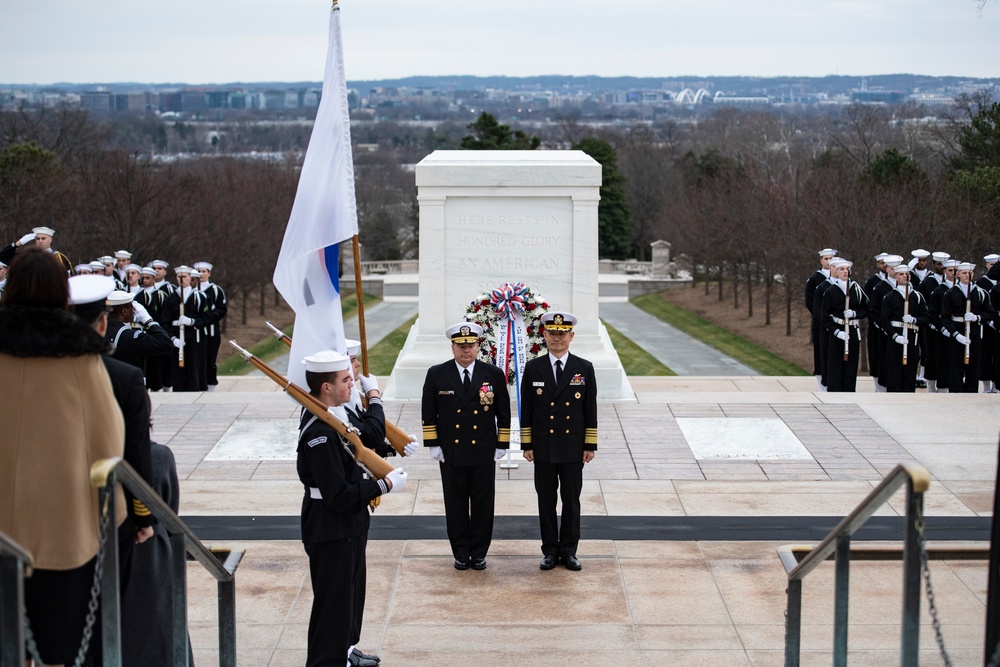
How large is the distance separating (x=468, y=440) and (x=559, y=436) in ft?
1.97

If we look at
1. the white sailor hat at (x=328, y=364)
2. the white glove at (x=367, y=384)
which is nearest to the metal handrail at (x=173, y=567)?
the white sailor hat at (x=328, y=364)

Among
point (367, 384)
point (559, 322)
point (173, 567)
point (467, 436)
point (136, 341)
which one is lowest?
point (467, 436)

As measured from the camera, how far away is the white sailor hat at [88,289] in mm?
4938

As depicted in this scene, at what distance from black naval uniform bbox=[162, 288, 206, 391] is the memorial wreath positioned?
17.8 feet

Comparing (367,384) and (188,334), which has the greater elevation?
(367,384)

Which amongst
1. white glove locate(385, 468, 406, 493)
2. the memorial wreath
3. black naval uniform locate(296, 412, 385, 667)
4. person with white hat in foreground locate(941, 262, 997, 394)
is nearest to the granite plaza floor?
black naval uniform locate(296, 412, 385, 667)

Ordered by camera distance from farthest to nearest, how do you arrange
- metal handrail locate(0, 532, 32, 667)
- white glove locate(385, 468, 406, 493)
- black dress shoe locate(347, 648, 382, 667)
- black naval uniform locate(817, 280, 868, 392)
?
black naval uniform locate(817, 280, 868, 392)
black dress shoe locate(347, 648, 382, 667)
white glove locate(385, 468, 406, 493)
metal handrail locate(0, 532, 32, 667)

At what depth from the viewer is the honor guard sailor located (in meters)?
8.62

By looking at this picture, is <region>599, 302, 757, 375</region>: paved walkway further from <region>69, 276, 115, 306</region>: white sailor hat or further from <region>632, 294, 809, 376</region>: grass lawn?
<region>69, 276, 115, 306</region>: white sailor hat

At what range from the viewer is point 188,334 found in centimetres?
1625

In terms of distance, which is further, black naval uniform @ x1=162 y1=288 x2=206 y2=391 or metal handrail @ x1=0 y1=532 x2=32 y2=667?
black naval uniform @ x1=162 y1=288 x2=206 y2=391

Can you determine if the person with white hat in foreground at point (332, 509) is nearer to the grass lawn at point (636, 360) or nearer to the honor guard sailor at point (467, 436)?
the honor guard sailor at point (467, 436)

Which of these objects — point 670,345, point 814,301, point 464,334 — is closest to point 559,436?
point 464,334

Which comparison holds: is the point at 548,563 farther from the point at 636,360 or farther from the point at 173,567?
the point at 636,360
